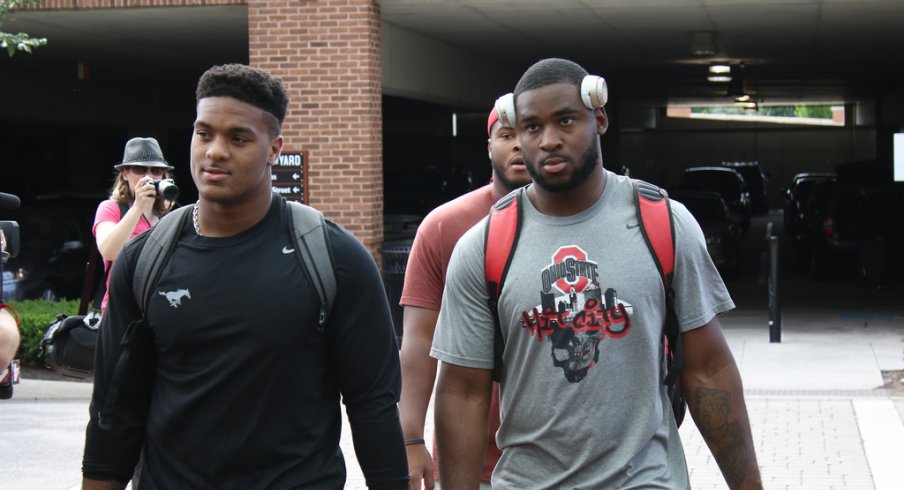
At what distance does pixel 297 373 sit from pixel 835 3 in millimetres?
13367

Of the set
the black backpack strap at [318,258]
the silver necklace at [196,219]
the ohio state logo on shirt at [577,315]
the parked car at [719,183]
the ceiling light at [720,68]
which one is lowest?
the ohio state logo on shirt at [577,315]

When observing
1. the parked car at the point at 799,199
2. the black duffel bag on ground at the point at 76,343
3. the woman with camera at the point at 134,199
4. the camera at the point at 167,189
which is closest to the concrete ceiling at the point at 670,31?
the parked car at the point at 799,199

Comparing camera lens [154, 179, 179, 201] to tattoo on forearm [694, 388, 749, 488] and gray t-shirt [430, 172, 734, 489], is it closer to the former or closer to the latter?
gray t-shirt [430, 172, 734, 489]

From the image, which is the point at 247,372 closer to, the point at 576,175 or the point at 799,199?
the point at 576,175

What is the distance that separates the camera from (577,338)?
3160 mm

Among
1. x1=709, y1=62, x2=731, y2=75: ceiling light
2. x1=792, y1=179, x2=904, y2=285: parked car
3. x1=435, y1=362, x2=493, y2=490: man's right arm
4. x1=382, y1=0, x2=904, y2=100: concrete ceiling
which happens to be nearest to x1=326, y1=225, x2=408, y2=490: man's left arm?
x1=435, y1=362, x2=493, y2=490: man's right arm

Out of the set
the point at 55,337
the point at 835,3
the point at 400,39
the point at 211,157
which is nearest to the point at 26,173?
the point at 400,39

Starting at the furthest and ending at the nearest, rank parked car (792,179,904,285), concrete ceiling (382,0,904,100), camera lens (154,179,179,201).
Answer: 1. parked car (792,179,904,285)
2. concrete ceiling (382,0,904,100)
3. camera lens (154,179,179,201)

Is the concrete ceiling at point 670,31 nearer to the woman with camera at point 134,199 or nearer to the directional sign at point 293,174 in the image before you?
the directional sign at point 293,174

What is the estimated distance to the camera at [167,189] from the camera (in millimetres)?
6393

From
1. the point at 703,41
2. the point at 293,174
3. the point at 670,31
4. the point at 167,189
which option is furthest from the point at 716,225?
the point at 167,189

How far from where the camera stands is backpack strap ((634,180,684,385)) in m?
3.21

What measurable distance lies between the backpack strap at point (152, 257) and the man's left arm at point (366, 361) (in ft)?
1.33

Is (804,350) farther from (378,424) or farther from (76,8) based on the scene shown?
(378,424)
